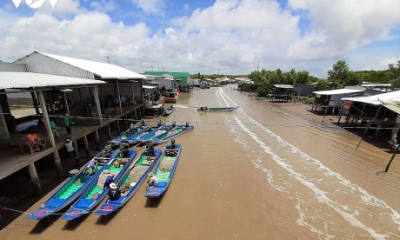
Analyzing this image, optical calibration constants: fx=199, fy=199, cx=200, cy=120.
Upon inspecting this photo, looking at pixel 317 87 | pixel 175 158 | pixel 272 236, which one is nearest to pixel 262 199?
pixel 272 236

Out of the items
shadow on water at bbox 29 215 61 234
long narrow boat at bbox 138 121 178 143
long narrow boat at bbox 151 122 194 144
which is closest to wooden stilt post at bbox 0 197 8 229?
shadow on water at bbox 29 215 61 234

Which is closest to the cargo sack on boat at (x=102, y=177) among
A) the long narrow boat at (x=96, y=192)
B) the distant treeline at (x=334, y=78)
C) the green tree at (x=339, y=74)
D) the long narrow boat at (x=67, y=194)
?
the long narrow boat at (x=96, y=192)

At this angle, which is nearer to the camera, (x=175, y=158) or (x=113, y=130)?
(x=175, y=158)

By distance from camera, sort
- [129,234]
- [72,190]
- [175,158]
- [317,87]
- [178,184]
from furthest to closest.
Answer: [317,87], [175,158], [178,184], [72,190], [129,234]

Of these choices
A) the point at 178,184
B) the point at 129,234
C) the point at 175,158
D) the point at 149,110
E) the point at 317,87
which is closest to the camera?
the point at 129,234

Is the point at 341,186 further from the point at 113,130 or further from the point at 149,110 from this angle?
the point at 149,110

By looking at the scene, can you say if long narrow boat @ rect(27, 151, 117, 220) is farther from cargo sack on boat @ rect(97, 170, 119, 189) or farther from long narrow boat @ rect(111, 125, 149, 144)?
long narrow boat @ rect(111, 125, 149, 144)

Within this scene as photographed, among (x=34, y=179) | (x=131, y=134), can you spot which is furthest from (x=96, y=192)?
(x=131, y=134)

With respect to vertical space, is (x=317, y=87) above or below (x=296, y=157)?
above
